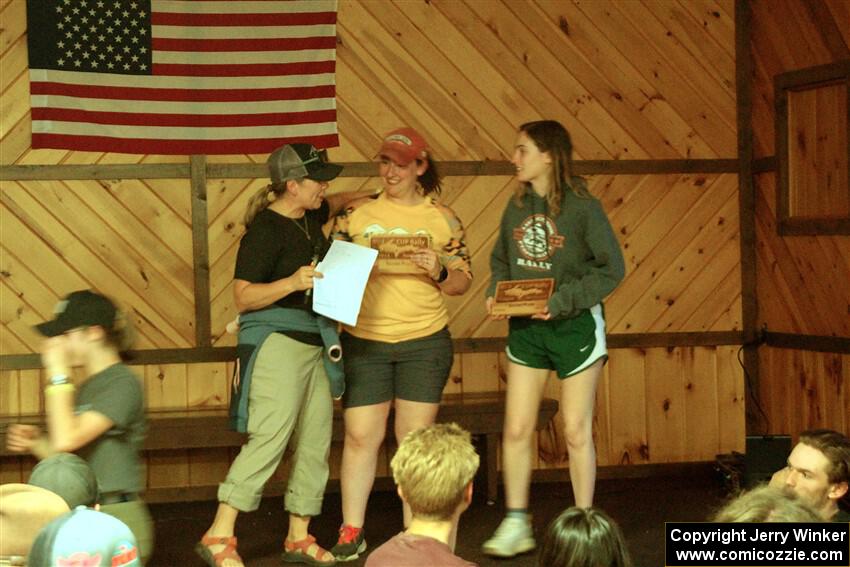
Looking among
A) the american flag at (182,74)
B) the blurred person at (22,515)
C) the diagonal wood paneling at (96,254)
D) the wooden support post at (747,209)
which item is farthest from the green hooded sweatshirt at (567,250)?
the blurred person at (22,515)

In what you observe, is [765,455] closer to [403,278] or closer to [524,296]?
[524,296]

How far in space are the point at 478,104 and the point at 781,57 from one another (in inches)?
62.9

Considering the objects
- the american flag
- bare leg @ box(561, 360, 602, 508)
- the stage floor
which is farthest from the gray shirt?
the american flag

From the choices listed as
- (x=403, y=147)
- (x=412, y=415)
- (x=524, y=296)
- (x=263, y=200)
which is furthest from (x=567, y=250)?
(x=263, y=200)

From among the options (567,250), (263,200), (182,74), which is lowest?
(567,250)

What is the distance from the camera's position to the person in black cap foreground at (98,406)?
3408mm

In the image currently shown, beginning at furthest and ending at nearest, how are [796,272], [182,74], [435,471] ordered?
[796,272]
[182,74]
[435,471]

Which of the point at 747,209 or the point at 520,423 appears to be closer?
the point at 520,423

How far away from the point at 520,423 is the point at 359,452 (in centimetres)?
63

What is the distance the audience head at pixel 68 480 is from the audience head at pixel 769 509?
140 cm

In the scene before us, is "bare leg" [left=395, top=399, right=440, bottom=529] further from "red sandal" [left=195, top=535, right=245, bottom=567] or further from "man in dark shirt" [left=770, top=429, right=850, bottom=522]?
"man in dark shirt" [left=770, top=429, right=850, bottom=522]

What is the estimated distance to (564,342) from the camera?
15.5ft

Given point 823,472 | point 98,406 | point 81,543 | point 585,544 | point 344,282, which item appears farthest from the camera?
point 344,282

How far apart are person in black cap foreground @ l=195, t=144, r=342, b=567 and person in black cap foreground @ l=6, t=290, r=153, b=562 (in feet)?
3.35
